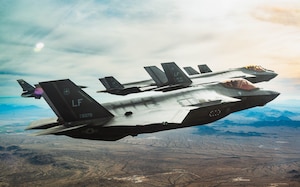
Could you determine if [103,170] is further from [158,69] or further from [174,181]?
[158,69]

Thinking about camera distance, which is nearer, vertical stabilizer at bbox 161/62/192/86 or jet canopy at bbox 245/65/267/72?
vertical stabilizer at bbox 161/62/192/86

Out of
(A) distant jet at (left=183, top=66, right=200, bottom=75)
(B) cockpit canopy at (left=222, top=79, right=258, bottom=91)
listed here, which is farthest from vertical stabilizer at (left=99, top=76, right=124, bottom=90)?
(B) cockpit canopy at (left=222, top=79, right=258, bottom=91)

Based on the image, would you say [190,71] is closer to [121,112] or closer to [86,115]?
[121,112]

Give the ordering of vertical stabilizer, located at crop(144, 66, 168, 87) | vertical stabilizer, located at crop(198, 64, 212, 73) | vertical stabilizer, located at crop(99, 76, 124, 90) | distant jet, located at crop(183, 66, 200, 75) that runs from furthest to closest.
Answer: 1. distant jet, located at crop(183, 66, 200, 75)
2. vertical stabilizer, located at crop(198, 64, 212, 73)
3. vertical stabilizer, located at crop(99, 76, 124, 90)
4. vertical stabilizer, located at crop(144, 66, 168, 87)

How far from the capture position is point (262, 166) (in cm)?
19850

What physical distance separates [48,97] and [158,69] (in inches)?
1301

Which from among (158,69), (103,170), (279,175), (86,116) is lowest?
(279,175)

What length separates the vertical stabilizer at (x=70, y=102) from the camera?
63.4 feet

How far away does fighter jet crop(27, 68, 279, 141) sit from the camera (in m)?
19.3

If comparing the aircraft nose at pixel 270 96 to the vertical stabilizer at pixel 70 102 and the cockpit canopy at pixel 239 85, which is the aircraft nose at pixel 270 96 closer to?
the cockpit canopy at pixel 239 85

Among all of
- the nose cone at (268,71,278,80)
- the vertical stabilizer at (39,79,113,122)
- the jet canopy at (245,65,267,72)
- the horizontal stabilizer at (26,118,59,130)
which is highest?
the jet canopy at (245,65,267,72)

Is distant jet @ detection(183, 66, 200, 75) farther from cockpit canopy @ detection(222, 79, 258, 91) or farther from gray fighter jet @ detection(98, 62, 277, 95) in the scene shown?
cockpit canopy @ detection(222, 79, 258, 91)

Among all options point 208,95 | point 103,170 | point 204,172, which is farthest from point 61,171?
point 208,95

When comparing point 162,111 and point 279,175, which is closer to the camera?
point 162,111
